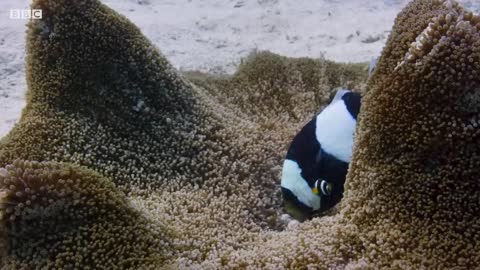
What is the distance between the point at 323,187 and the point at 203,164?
1.98 ft

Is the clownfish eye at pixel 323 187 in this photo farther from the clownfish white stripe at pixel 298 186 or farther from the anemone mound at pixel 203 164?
the anemone mound at pixel 203 164

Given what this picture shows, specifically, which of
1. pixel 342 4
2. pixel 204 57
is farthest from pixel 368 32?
pixel 204 57

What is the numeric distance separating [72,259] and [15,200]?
251 millimetres

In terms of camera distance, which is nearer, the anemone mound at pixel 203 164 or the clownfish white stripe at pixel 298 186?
the anemone mound at pixel 203 164

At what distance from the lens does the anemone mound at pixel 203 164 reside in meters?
1.59

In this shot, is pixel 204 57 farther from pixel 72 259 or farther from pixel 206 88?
pixel 72 259

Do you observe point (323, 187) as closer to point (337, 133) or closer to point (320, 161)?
point (320, 161)

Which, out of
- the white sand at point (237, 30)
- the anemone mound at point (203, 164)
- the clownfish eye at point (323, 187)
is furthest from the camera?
the white sand at point (237, 30)

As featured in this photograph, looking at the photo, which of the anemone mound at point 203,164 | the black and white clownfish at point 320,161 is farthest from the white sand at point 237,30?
the black and white clownfish at point 320,161

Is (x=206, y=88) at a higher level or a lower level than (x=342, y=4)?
lower

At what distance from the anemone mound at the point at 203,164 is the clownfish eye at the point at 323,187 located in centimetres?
19

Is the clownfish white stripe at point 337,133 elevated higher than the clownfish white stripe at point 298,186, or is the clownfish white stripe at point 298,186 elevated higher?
the clownfish white stripe at point 337,133

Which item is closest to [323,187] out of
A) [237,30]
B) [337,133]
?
[337,133]

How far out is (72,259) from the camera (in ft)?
5.19
